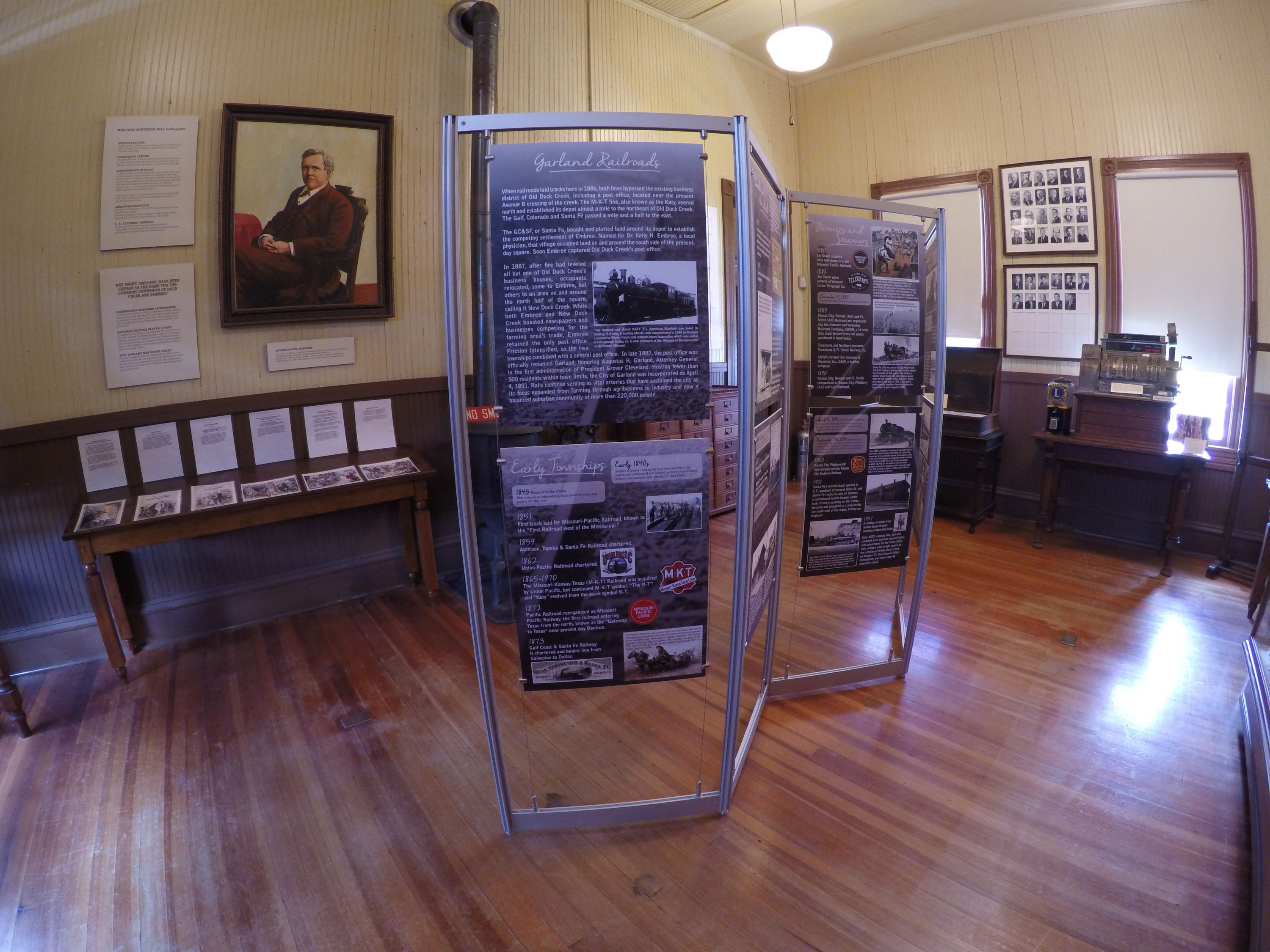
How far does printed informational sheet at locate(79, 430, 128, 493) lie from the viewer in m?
3.03

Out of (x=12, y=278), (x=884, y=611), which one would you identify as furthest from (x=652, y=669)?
(x=12, y=278)

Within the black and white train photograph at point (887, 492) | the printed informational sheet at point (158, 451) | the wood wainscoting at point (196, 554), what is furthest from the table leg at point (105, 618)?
the black and white train photograph at point (887, 492)

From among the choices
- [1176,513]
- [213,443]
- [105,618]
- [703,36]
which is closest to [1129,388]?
[1176,513]

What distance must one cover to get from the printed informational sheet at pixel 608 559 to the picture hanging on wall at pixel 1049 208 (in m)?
4.13

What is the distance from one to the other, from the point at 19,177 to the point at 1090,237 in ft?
19.3

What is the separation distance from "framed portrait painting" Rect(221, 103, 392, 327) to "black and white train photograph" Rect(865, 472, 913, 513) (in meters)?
2.77

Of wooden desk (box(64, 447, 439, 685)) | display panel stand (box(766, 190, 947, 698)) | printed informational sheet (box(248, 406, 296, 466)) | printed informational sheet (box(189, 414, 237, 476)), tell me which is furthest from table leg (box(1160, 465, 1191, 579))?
printed informational sheet (box(189, 414, 237, 476))

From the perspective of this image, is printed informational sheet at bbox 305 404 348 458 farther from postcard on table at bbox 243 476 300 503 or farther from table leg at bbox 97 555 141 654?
table leg at bbox 97 555 141 654

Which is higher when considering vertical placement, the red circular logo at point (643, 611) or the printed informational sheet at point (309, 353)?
the printed informational sheet at point (309, 353)

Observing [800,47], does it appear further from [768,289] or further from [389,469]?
[389,469]

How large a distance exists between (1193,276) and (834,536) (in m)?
3.34

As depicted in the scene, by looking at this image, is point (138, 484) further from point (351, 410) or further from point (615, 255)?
point (615, 255)

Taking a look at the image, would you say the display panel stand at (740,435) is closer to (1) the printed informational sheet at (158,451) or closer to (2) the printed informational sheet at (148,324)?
(2) the printed informational sheet at (148,324)

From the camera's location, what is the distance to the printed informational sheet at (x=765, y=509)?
1.99m
